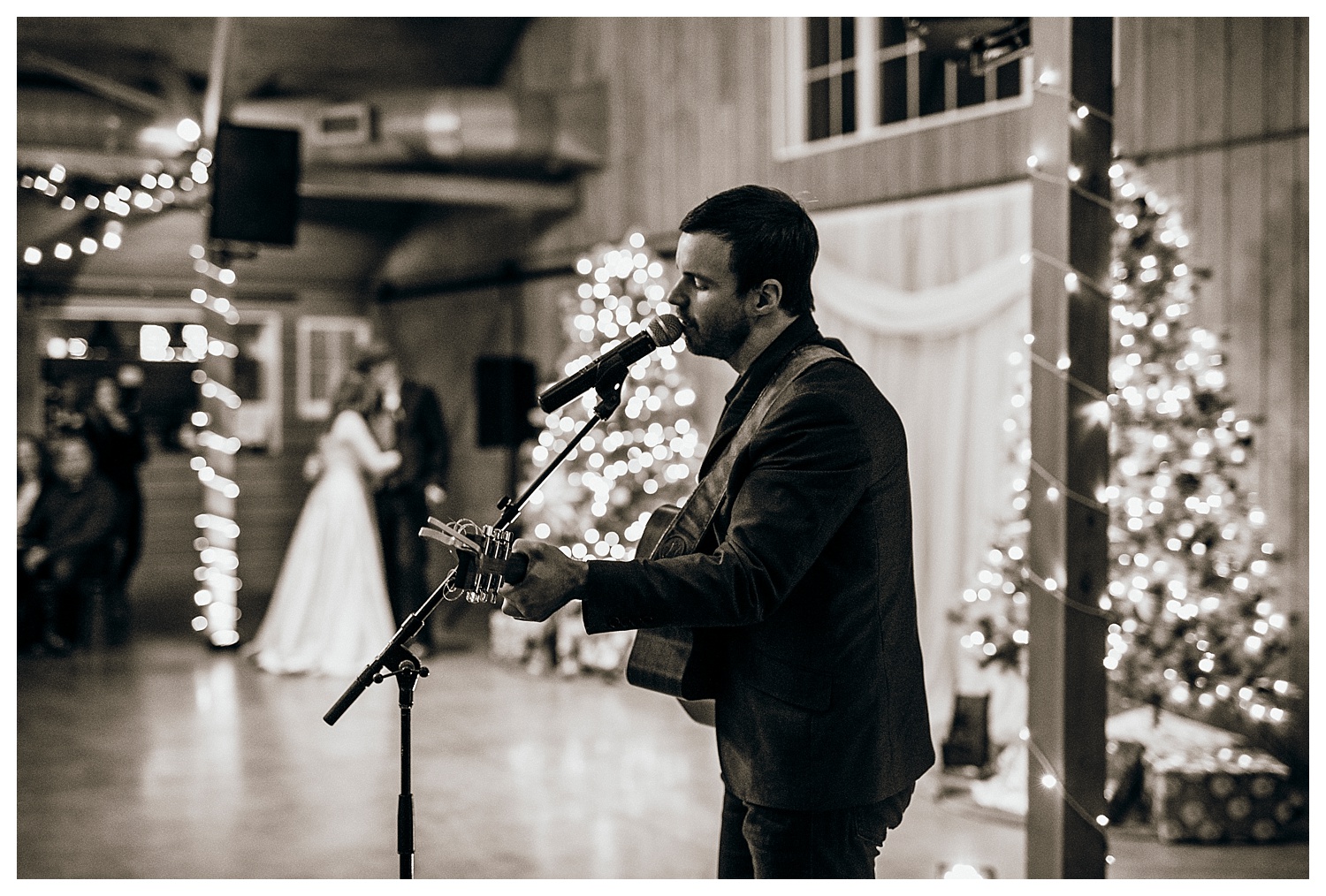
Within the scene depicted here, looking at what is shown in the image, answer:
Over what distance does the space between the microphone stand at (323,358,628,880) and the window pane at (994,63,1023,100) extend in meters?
4.68

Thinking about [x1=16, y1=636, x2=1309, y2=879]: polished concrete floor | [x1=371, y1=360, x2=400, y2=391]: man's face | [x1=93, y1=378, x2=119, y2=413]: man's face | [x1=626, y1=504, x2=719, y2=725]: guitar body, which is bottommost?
[x1=16, y1=636, x2=1309, y2=879]: polished concrete floor

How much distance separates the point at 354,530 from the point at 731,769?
543 centimetres

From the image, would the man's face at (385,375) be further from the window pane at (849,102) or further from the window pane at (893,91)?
the window pane at (893,91)

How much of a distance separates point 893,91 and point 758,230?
5279 millimetres

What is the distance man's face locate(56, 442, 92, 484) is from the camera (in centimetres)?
755

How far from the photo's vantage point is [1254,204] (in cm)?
502

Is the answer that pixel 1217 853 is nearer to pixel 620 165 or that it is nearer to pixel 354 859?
pixel 354 859

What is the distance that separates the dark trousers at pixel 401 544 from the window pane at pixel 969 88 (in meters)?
3.60

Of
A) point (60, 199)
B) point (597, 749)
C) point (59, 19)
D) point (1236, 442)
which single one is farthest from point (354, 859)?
point (60, 199)

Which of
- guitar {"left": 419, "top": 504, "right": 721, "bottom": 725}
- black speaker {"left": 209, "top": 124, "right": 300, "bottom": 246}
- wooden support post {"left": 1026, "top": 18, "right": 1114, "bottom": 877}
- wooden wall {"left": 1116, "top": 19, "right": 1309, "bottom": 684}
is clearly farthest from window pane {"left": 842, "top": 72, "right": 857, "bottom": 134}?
guitar {"left": 419, "top": 504, "right": 721, "bottom": 725}

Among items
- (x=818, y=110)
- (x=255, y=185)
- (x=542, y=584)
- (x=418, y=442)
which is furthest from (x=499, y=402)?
(x=542, y=584)

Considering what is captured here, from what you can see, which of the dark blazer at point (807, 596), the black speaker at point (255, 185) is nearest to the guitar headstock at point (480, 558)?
the dark blazer at point (807, 596)

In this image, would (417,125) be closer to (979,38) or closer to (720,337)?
(979,38)

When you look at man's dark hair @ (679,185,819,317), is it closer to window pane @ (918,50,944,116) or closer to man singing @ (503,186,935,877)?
man singing @ (503,186,935,877)
